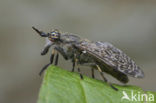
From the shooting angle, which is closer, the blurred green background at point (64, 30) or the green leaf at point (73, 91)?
the green leaf at point (73, 91)

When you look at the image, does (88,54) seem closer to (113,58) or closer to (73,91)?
(113,58)

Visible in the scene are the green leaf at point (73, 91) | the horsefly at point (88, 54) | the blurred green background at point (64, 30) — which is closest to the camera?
the green leaf at point (73, 91)

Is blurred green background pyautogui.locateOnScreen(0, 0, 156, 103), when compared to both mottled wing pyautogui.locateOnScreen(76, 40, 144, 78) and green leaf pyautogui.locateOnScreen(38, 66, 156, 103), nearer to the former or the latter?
mottled wing pyautogui.locateOnScreen(76, 40, 144, 78)

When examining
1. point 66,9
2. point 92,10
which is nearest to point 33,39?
point 66,9

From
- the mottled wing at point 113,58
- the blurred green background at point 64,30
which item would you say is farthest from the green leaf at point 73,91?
the blurred green background at point 64,30

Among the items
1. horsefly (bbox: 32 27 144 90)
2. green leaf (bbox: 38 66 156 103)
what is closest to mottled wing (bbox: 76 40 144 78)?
horsefly (bbox: 32 27 144 90)

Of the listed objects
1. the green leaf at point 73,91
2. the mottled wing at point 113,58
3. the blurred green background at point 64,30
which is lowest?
the green leaf at point 73,91

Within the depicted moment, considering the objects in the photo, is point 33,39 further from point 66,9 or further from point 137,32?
point 137,32

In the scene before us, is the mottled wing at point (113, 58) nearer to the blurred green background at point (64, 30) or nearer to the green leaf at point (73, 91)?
the green leaf at point (73, 91)
